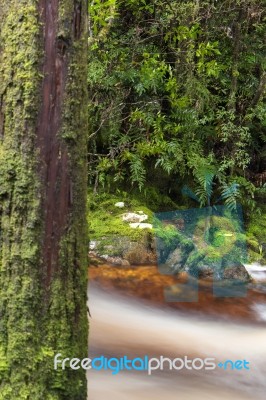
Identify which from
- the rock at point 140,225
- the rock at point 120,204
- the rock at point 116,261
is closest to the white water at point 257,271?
the rock at point 140,225

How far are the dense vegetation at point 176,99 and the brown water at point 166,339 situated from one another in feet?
5.89

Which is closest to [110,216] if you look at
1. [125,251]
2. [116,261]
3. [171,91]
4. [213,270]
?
[125,251]

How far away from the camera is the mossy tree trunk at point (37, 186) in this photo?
2.01 m

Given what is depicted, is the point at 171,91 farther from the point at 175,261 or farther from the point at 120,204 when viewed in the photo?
the point at 175,261

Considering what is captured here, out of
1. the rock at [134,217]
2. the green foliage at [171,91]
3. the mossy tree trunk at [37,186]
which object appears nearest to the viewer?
the mossy tree trunk at [37,186]

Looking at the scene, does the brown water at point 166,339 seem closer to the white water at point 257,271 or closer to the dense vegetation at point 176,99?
the white water at point 257,271

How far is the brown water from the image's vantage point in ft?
10.2

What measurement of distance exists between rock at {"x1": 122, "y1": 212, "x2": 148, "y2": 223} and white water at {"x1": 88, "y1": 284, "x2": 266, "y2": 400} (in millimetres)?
1348

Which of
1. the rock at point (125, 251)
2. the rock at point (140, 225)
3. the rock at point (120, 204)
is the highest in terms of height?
the rock at point (120, 204)

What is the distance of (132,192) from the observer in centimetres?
653

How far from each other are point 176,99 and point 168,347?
3.50m

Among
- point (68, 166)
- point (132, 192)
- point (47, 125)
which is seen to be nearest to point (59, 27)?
point (47, 125)

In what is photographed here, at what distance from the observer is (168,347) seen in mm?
3791

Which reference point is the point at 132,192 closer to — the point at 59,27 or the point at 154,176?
the point at 154,176
